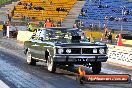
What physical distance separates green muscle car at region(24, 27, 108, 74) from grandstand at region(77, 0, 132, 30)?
3615cm

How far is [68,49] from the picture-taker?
525 inches

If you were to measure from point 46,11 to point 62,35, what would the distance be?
50.4m

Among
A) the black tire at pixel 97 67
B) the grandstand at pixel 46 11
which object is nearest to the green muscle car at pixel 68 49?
the black tire at pixel 97 67

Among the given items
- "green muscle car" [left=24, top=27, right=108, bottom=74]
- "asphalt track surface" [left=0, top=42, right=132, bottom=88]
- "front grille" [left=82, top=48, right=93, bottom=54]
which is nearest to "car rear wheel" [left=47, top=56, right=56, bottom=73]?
"green muscle car" [left=24, top=27, right=108, bottom=74]

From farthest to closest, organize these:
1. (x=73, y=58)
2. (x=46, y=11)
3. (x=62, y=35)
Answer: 1. (x=46, y=11)
2. (x=62, y=35)
3. (x=73, y=58)

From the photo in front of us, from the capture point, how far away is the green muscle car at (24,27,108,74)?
13320 millimetres

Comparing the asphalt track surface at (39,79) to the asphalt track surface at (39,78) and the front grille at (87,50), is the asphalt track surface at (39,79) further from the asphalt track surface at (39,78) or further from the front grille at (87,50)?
the front grille at (87,50)

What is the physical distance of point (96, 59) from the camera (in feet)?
44.3

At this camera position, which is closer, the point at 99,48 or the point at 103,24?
the point at 99,48

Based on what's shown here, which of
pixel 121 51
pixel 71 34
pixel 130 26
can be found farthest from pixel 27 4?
pixel 71 34

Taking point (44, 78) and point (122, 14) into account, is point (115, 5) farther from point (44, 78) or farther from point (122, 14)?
point (44, 78)

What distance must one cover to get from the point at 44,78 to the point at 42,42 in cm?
259

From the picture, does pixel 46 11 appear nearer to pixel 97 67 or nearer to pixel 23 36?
pixel 23 36

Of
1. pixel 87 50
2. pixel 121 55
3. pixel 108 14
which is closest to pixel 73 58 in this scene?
pixel 87 50
